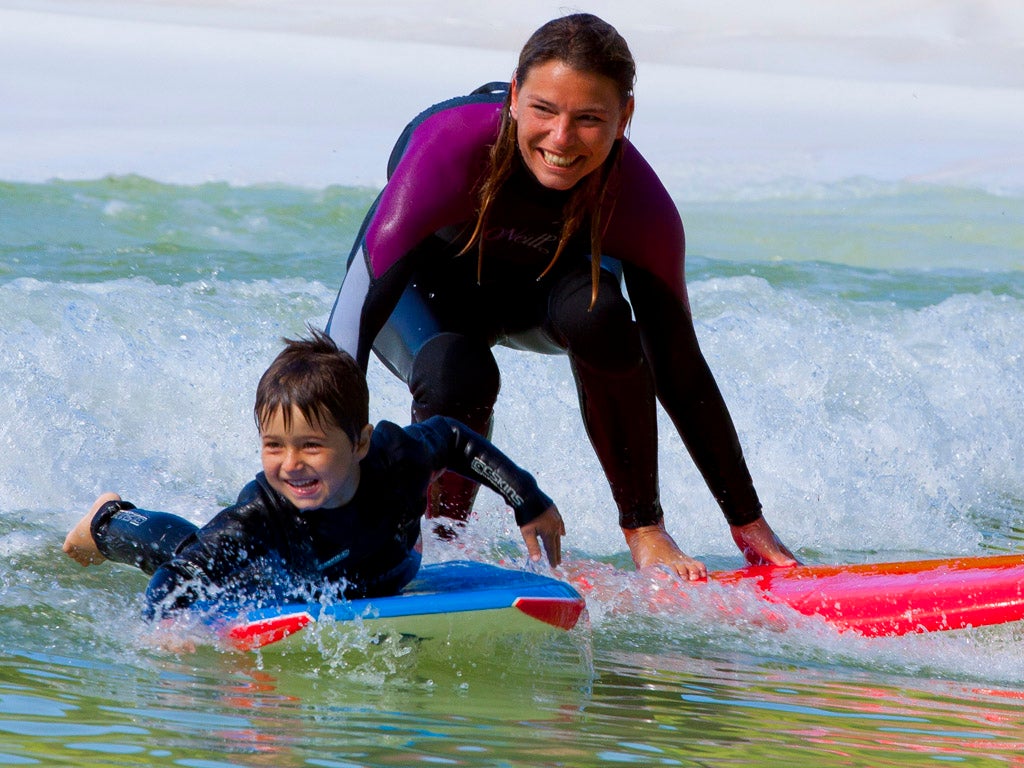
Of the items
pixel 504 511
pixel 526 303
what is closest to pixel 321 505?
pixel 526 303

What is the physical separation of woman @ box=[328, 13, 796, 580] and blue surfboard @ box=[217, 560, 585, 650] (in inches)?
27.8

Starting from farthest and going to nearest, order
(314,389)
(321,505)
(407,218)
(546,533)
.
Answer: (407,218), (546,533), (321,505), (314,389)

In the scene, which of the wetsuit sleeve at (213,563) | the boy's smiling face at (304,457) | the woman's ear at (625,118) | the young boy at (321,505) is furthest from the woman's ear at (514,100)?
the wetsuit sleeve at (213,563)

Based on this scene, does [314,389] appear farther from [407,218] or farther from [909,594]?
[909,594]

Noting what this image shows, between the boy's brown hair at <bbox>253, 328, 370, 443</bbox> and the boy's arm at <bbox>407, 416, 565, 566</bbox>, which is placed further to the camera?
the boy's arm at <bbox>407, 416, 565, 566</bbox>

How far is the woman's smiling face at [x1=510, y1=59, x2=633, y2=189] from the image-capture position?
129 inches

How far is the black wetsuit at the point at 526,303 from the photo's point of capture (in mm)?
3438

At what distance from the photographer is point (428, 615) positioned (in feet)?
9.35

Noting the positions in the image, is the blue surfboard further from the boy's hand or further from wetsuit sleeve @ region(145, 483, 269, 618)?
the boy's hand

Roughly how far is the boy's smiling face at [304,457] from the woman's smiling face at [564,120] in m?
0.79

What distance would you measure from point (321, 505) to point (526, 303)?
0.84m

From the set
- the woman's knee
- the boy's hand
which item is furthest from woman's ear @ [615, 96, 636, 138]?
the boy's hand

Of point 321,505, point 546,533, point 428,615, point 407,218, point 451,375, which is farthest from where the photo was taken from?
point 451,375

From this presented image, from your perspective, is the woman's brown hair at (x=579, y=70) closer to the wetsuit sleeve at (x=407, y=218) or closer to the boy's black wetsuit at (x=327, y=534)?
the wetsuit sleeve at (x=407, y=218)
